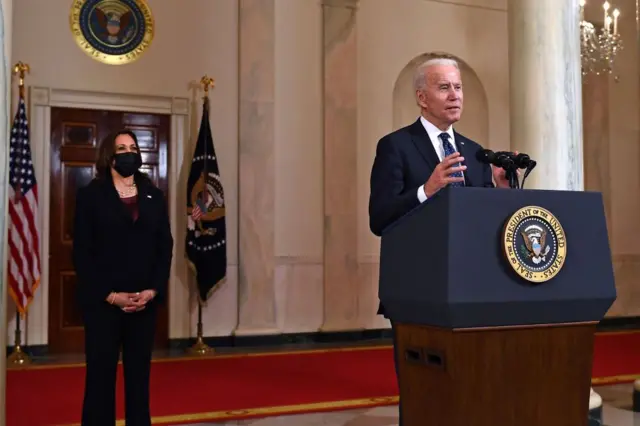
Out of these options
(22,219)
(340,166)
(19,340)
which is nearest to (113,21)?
(22,219)

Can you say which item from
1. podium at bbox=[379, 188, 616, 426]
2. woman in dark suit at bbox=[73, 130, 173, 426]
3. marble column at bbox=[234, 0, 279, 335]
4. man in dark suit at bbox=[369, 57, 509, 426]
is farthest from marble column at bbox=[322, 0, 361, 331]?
podium at bbox=[379, 188, 616, 426]

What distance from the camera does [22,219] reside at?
697 cm

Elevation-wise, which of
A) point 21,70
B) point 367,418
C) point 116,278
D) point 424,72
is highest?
point 21,70

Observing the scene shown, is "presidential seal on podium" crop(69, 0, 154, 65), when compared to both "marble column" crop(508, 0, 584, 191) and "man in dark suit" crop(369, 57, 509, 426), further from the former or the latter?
"man in dark suit" crop(369, 57, 509, 426)

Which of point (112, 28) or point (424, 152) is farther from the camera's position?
point (112, 28)

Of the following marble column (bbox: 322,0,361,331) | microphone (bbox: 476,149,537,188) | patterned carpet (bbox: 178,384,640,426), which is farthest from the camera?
marble column (bbox: 322,0,361,331)

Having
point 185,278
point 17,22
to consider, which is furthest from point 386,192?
point 17,22

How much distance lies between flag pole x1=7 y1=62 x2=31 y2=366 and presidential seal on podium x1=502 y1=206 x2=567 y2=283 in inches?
239

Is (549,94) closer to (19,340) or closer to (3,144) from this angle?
(3,144)

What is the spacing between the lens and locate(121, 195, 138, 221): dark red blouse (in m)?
3.40

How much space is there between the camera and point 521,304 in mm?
1901

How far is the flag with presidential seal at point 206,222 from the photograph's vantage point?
770cm

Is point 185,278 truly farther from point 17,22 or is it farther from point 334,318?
point 17,22

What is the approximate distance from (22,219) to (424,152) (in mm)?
5464
